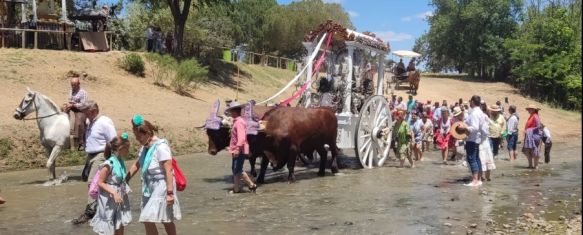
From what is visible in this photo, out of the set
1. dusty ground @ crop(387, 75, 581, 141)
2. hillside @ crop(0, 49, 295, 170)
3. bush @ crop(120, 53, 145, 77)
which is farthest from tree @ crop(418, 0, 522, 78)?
bush @ crop(120, 53, 145, 77)

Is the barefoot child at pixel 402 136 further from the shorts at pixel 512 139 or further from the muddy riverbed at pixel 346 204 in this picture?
the shorts at pixel 512 139

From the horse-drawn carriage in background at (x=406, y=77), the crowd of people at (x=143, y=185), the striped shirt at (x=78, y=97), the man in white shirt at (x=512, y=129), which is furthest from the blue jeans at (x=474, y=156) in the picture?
the horse-drawn carriage in background at (x=406, y=77)

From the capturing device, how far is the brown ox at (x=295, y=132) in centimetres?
1143

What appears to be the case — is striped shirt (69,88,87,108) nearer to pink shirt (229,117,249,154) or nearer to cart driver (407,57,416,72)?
pink shirt (229,117,249,154)

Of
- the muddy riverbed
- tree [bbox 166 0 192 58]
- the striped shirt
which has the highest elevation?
tree [bbox 166 0 192 58]

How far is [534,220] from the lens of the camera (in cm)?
834

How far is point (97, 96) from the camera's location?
859 inches

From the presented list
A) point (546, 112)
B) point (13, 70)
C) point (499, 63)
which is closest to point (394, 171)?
point (13, 70)

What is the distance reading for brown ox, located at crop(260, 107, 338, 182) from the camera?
11.4 metres

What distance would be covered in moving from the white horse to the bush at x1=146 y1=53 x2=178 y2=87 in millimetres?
14729

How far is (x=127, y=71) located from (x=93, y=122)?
62.6 feet

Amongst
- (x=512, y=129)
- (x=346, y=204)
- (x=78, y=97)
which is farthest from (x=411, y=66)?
(x=346, y=204)

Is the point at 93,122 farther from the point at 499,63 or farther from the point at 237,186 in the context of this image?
the point at 499,63

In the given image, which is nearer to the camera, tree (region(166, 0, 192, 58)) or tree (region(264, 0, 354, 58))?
tree (region(166, 0, 192, 58))
